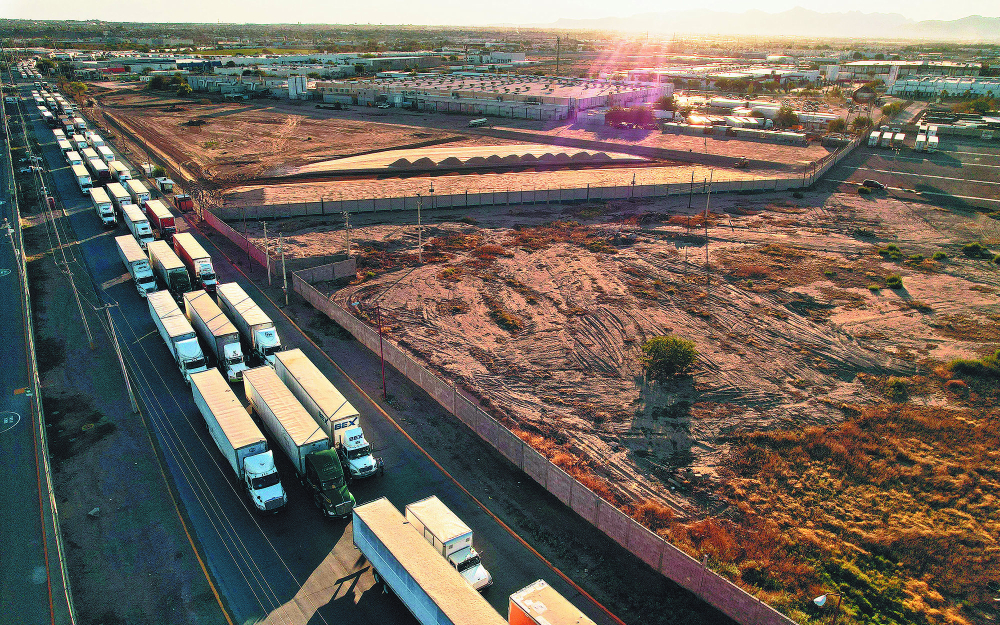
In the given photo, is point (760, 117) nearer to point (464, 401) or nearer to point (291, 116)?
point (291, 116)

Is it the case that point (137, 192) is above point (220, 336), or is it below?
above

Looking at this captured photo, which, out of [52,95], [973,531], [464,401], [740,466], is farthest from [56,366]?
[52,95]

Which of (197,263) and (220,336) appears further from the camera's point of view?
(197,263)

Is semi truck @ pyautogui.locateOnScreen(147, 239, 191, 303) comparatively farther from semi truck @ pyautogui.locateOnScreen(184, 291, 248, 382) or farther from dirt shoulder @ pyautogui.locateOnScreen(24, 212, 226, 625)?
semi truck @ pyautogui.locateOnScreen(184, 291, 248, 382)

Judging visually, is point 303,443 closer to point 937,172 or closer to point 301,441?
point 301,441

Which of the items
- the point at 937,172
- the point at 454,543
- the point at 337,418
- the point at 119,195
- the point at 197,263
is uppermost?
the point at 937,172

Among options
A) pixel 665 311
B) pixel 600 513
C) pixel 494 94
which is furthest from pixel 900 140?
pixel 600 513

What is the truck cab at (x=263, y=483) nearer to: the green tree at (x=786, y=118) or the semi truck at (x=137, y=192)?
the semi truck at (x=137, y=192)

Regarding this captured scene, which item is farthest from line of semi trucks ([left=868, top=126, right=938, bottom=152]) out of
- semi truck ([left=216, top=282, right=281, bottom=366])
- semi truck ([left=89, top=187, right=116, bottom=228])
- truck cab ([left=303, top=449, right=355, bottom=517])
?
semi truck ([left=89, top=187, right=116, bottom=228])
